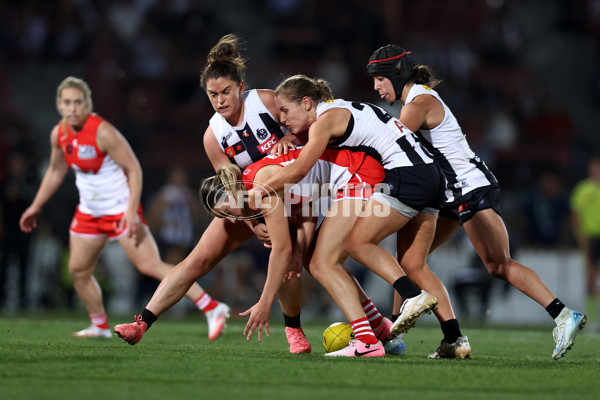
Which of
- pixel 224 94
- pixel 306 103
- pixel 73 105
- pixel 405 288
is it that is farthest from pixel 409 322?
pixel 73 105

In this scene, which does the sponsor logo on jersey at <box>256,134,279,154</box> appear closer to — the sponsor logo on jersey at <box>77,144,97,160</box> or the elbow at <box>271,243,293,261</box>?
the elbow at <box>271,243,293,261</box>

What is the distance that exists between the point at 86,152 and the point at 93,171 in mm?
212

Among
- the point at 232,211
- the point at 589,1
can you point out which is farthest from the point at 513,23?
the point at 232,211

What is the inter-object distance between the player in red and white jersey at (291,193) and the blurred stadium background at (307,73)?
541cm

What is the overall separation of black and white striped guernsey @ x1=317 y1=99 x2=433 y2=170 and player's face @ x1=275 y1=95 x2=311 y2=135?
0.33ft

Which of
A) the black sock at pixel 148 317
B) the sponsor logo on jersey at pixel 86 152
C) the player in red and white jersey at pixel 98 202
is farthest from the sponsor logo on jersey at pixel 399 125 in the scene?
the sponsor logo on jersey at pixel 86 152

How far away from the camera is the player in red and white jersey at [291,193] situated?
5574 mm

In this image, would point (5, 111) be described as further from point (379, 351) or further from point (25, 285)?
point (379, 351)

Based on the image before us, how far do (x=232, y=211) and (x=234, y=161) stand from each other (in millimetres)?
502

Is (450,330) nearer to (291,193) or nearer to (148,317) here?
(291,193)

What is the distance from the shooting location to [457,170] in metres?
6.45

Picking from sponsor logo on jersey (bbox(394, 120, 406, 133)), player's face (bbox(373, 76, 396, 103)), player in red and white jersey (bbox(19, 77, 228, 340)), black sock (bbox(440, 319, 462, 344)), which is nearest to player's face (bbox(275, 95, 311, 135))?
sponsor logo on jersey (bbox(394, 120, 406, 133))

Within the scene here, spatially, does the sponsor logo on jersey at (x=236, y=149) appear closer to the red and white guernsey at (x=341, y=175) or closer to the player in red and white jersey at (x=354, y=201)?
the red and white guernsey at (x=341, y=175)

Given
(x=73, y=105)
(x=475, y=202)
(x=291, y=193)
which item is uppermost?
(x=73, y=105)
